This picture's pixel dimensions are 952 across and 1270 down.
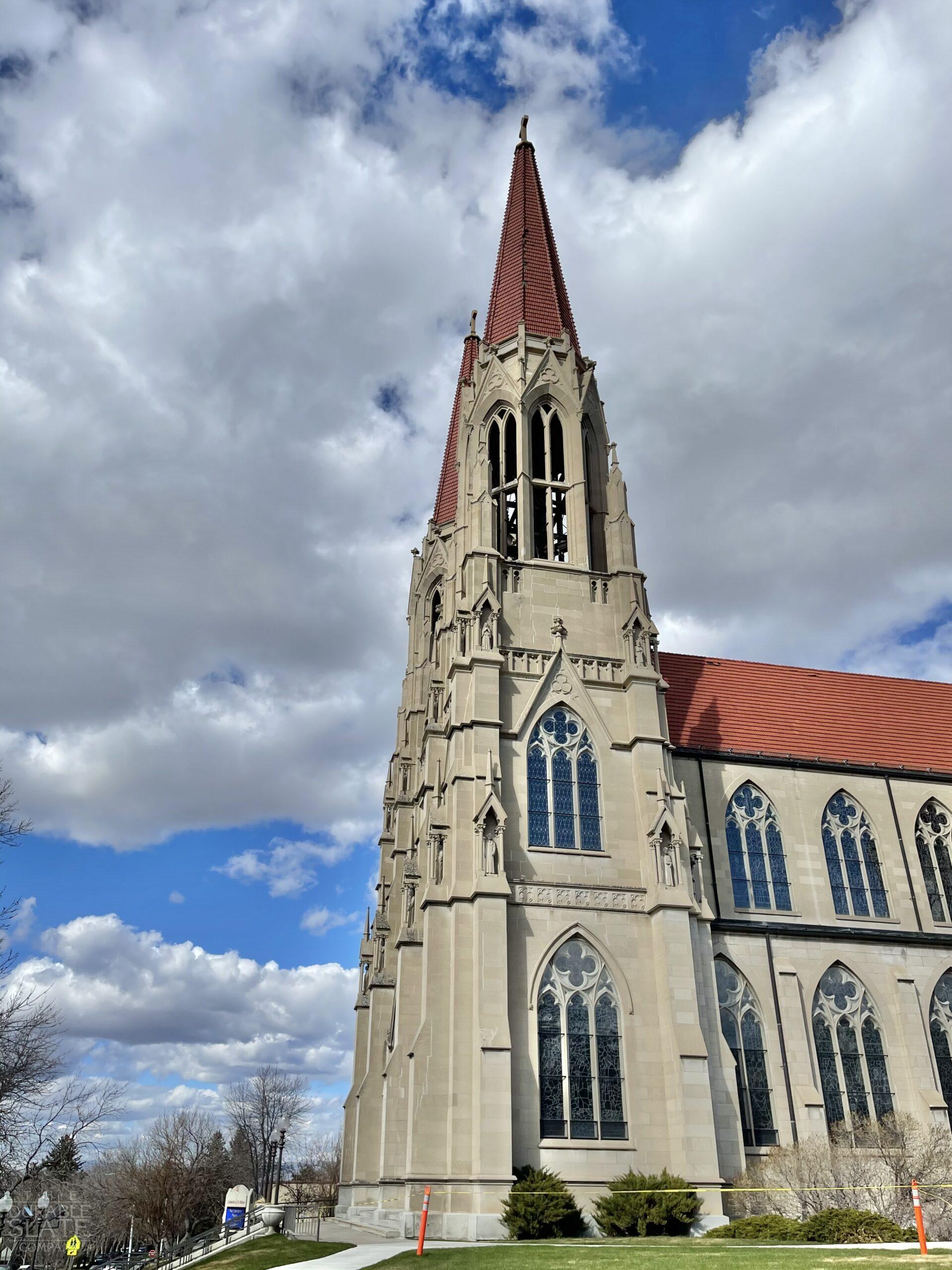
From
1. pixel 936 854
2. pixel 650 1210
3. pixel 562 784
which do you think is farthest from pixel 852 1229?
pixel 936 854

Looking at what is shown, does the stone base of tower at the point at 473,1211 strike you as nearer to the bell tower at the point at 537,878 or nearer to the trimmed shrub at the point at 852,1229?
the bell tower at the point at 537,878

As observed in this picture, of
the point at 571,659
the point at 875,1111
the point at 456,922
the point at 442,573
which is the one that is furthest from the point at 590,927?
the point at 442,573

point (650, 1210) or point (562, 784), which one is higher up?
point (562, 784)

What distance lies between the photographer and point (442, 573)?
128 ft

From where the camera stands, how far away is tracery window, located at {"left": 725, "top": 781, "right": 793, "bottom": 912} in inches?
1068

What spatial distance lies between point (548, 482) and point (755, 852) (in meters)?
12.9

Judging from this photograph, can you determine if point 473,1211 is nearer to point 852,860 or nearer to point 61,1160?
point 852,860

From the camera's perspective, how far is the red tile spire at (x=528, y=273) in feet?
115

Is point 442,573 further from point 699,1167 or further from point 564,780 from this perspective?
point 699,1167

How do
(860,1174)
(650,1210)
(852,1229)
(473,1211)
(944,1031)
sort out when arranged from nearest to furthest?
(852,1229) < (860,1174) < (650,1210) < (473,1211) < (944,1031)

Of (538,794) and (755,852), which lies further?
(755,852)

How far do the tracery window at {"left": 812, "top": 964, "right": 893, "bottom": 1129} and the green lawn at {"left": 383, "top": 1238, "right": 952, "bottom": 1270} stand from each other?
31.2 ft

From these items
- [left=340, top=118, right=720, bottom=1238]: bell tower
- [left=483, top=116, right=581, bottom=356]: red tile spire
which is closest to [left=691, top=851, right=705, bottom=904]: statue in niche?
[left=340, top=118, right=720, bottom=1238]: bell tower

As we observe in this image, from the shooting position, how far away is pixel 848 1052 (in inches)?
997
